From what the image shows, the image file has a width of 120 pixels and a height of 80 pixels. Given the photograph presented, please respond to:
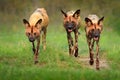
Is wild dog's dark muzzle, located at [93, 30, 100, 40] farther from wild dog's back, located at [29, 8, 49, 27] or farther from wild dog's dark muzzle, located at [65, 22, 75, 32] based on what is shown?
wild dog's back, located at [29, 8, 49, 27]

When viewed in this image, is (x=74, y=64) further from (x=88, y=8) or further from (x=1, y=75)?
(x=88, y=8)

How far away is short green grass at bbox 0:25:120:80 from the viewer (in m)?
13.7

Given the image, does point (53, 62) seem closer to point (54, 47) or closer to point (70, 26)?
point (70, 26)

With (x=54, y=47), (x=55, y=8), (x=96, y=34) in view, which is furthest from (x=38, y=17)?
(x=55, y=8)

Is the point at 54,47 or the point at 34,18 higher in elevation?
the point at 34,18

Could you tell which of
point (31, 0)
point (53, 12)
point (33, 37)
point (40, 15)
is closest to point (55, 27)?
point (53, 12)

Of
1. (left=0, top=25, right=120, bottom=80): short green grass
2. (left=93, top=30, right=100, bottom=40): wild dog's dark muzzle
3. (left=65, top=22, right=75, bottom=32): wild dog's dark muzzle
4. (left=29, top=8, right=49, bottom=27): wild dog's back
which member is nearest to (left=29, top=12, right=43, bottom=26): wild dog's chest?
(left=29, top=8, right=49, bottom=27): wild dog's back

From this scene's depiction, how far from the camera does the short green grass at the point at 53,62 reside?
13734 mm

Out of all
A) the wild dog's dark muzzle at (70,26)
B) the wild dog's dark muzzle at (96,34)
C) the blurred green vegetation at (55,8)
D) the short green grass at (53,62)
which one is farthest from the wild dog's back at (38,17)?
the blurred green vegetation at (55,8)

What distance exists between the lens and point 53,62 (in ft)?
57.6

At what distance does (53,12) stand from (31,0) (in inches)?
122

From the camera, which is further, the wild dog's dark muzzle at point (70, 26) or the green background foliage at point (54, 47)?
the wild dog's dark muzzle at point (70, 26)

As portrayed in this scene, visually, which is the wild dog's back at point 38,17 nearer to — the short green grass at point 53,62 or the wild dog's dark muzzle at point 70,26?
the wild dog's dark muzzle at point 70,26

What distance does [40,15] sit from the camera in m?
18.9
